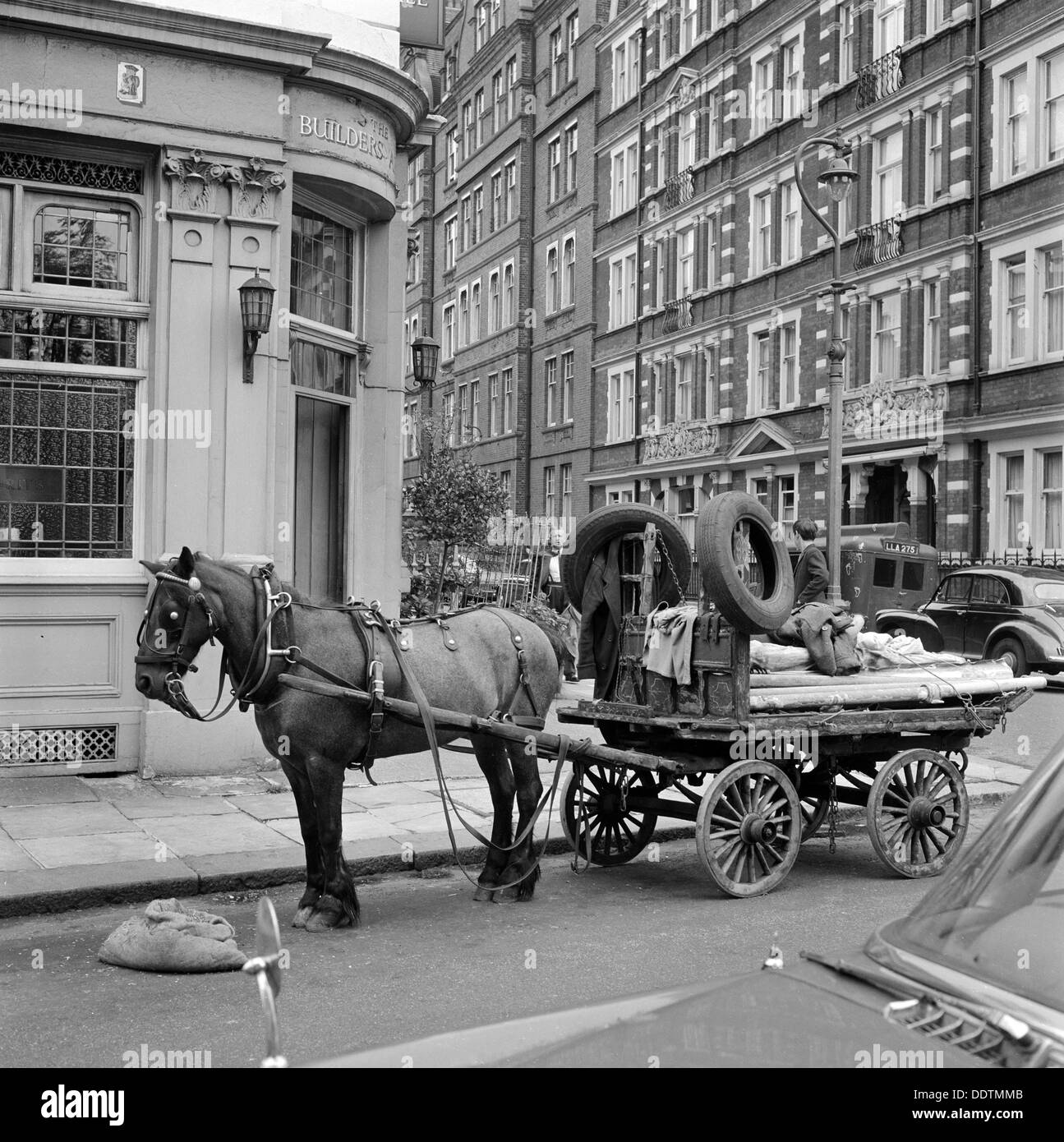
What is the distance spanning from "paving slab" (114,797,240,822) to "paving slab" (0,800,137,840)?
0.11 metres

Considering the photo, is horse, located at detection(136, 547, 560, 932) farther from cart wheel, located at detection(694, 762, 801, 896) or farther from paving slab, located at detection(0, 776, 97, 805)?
paving slab, located at detection(0, 776, 97, 805)

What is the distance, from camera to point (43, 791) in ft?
33.3

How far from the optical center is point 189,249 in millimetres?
11078

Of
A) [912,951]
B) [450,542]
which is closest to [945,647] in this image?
[450,542]

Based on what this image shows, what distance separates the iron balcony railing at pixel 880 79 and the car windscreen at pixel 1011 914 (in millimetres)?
31279

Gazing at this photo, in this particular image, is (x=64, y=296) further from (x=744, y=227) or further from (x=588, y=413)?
(x=588, y=413)

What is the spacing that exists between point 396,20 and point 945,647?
48.5ft

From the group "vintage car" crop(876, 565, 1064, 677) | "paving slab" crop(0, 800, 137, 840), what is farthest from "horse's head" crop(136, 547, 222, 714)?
"vintage car" crop(876, 565, 1064, 677)

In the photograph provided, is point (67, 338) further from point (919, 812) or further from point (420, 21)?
point (919, 812)

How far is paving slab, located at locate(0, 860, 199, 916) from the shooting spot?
7.27 metres

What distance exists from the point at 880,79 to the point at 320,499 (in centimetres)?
2396

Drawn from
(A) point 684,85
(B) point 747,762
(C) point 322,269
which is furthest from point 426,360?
(A) point 684,85

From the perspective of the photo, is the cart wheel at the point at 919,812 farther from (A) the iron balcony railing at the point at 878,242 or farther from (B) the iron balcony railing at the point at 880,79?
(B) the iron balcony railing at the point at 880,79

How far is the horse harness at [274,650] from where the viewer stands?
21.3ft
